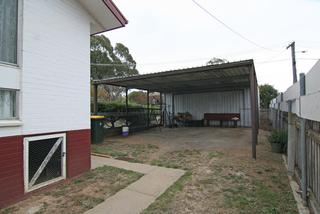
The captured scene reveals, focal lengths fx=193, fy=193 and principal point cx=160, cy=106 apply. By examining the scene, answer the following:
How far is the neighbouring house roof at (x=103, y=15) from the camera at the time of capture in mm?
4551

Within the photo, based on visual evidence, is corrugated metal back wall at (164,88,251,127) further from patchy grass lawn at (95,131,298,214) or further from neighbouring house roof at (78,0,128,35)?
neighbouring house roof at (78,0,128,35)

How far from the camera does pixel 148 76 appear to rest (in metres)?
8.62

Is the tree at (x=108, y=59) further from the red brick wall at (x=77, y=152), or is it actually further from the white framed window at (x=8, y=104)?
the white framed window at (x=8, y=104)

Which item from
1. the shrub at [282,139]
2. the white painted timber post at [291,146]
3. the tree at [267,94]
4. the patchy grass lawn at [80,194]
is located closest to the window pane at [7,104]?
the patchy grass lawn at [80,194]

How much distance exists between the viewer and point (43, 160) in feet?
12.1

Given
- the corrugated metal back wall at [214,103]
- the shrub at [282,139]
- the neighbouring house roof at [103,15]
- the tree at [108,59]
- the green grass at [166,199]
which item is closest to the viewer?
the green grass at [166,199]

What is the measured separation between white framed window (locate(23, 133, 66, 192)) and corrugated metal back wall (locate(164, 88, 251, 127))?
42.3 feet

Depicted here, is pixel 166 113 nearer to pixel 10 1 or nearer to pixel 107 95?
pixel 10 1

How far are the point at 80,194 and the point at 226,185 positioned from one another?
2692mm

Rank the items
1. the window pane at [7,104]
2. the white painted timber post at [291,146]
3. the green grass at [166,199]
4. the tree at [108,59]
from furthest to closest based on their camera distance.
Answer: the tree at [108,59], the white painted timber post at [291,146], the window pane at [7,104], the green grass at [166,199]

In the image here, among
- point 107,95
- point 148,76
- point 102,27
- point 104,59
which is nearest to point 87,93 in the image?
point 102,27

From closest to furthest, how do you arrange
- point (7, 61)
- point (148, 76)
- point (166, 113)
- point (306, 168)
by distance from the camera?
point (306, 168) → point (7, 61) → point (148, 76) → point (166, 113)

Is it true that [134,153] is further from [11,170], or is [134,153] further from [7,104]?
[7,104]

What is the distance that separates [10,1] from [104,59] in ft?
67.8
